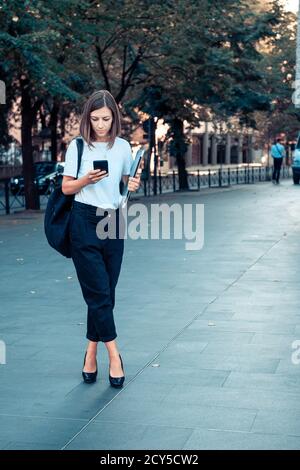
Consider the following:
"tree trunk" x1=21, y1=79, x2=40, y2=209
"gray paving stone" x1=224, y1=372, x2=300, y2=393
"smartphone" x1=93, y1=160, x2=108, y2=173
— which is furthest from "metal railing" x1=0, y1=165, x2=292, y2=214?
"smartphone" x1=93, y1=160, x2=108, y2=173

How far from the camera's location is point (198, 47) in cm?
2903

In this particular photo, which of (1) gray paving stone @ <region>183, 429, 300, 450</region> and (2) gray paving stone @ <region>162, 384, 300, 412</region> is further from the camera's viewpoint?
(2) gray paving stone @ <region>162, 384, 300, 412</region>

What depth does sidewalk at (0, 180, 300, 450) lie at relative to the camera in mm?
5258

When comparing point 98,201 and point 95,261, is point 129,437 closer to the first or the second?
point 95,261

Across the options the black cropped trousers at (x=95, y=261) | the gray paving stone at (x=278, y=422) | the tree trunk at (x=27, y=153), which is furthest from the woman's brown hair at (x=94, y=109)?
the tree trunk at (x=27, y=153)

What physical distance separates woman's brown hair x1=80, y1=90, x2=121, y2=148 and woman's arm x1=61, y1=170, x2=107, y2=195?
0.28 metres

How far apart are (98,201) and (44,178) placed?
91.7 ft

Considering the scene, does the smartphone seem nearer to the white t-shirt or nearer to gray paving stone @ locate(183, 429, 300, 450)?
the white t-shirt

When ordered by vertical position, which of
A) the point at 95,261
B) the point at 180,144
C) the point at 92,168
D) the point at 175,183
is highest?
the point at 92,168

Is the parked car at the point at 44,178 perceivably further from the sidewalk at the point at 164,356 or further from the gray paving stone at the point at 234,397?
the gray paving stone at the point at 234,397

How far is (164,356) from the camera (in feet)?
23.3

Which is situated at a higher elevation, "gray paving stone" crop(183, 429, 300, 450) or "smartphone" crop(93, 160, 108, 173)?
"smartphone" crop(93, 160, 108, 173)

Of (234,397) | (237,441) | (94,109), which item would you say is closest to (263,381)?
(234,397)

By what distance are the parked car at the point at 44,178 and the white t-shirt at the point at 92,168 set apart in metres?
26.0
